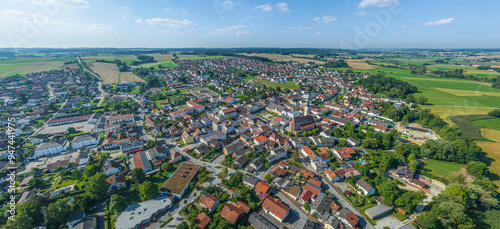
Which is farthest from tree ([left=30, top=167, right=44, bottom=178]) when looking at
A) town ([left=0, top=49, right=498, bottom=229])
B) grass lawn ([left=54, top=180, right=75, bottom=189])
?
grass lawn ([left=54, top=180, right=75, bottom=189])

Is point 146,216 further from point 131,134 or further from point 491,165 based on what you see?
point 491,165

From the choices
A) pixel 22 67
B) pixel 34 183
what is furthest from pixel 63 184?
pixel 22 67

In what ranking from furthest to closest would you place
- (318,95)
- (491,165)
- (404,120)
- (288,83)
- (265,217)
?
(288,83), (318,95), (404,120), (491,165), (265,217)

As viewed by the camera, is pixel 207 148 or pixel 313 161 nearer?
pixel 313 161

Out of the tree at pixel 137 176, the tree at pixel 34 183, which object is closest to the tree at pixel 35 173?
the tree at pixel 34 183

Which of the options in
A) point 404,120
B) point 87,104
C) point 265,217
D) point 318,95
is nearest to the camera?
point 265,217

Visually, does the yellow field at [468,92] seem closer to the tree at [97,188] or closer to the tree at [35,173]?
the tree at [97,188]

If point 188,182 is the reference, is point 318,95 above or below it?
above

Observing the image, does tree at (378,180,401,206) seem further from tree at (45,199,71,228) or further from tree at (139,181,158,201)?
tree at (45,199,71,228)

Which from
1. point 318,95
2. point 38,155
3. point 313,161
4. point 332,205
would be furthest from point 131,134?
point 318,95
